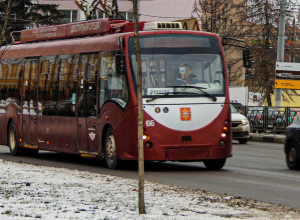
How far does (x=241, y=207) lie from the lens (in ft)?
28.5

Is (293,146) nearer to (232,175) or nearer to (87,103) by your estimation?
(232,175)

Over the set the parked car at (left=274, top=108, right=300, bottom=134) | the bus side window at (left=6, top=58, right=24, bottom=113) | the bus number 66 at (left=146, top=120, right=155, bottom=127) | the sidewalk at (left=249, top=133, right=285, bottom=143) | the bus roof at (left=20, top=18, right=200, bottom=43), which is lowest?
the sidewalk at (left=249, top=133, right=285, bottom=143)

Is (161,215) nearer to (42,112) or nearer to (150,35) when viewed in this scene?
(150,35)

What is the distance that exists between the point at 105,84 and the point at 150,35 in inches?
58.4

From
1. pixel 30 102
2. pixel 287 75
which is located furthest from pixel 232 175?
pixel 287 75

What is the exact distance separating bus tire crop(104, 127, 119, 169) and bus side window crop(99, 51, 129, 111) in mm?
708

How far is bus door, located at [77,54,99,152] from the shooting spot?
15484 millimetres

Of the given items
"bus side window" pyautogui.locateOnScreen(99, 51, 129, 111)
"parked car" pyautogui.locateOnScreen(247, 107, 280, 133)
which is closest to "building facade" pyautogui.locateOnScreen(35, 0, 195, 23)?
"parked car" pyautogui.locateOnScreen(247, 107, 280, 133)

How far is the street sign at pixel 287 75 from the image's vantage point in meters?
34.1

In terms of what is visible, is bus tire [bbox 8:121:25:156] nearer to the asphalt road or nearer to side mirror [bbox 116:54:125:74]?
the asphalt road

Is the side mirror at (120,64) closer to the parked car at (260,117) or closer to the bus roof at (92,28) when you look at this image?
the bus roof at (92,28)

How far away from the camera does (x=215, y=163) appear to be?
597 inches

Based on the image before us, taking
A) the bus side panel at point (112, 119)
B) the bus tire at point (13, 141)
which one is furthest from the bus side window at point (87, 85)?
the bus tire at point (13, 141)

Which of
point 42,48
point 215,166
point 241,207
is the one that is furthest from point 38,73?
point 241,207
